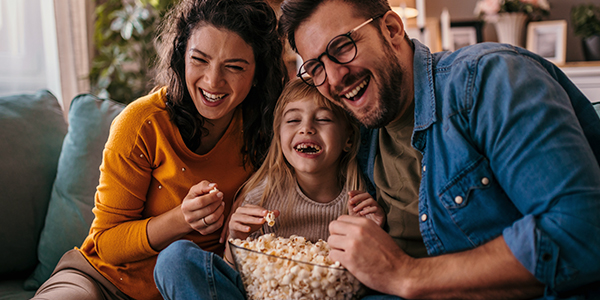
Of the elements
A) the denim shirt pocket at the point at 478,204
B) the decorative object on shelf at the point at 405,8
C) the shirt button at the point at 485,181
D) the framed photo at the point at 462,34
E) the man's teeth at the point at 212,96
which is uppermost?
the decorative object on shelf at the point at 405,8

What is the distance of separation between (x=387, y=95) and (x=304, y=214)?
1.73 ft

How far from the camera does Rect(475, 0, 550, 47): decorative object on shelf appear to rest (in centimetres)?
306

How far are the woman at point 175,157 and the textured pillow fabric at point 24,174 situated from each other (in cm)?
25

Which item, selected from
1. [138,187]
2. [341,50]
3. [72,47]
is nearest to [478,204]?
[341,50]

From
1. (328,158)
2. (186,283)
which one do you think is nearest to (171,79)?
(328,158)

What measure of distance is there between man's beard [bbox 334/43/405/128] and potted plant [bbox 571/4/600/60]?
2.45 metres

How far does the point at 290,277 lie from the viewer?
943 mm

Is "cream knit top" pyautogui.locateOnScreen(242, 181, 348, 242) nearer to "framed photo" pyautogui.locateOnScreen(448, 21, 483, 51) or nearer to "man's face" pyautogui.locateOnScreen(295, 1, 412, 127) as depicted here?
"man's face" pyautogui.locateOnScreen(295, 1, 412, 127)

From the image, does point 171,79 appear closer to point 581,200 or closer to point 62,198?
point 62,198

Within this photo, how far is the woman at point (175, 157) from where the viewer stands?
1335mm

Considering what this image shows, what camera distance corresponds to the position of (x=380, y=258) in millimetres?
989

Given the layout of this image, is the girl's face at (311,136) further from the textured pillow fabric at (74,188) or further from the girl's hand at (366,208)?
the textured pillow fabric at (74,188)

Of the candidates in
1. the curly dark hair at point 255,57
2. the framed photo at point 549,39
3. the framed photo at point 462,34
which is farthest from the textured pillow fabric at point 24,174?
the framed photo at point 549,39

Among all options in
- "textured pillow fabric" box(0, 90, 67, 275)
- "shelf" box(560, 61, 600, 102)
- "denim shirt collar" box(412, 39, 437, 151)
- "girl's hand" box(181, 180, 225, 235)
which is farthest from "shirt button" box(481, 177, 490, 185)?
"shelf" box(560, 61, 600, 102)
